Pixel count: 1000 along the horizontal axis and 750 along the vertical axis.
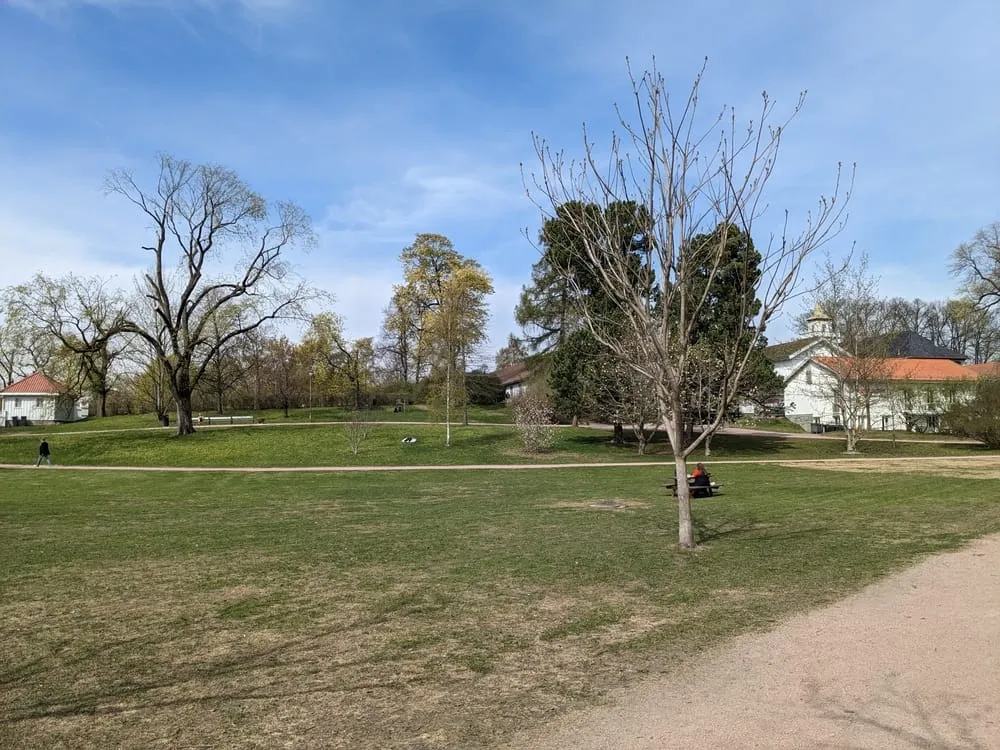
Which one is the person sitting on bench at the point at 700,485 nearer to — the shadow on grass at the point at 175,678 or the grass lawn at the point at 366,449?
the shadow on grass at the point at 175,678

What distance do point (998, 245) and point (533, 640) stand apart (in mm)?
46939

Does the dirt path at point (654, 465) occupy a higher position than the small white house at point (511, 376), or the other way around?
the small white house at point (511, 376)

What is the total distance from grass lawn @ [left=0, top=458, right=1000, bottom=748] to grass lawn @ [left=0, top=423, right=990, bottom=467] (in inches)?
638

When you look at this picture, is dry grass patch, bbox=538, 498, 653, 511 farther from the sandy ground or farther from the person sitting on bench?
the sandy ground

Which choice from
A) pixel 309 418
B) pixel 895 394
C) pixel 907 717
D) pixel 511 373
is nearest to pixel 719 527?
pixel 907 717

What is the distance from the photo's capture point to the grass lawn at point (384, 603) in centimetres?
434

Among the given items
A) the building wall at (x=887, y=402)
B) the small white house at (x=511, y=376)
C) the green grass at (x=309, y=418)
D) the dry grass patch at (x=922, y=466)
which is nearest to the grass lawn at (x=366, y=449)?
the dry grass patch at (x=922, y=466)

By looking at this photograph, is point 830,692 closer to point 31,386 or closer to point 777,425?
point 777,425

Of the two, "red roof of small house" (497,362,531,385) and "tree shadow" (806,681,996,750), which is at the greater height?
"red roof of small house" (497,362,531,385)

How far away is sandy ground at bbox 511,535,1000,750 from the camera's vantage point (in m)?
3.92

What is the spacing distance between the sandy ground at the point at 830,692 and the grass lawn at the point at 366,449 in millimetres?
24738

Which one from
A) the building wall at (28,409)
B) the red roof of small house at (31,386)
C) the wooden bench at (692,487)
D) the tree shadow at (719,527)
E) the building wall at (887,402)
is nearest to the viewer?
the tree shadow at (719,527)

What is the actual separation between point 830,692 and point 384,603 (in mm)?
4074

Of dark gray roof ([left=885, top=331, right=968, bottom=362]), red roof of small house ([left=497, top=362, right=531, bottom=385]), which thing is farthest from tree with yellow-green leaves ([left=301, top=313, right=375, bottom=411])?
dark gray roof ([left=885, top=331, right=968, bottom=362])
